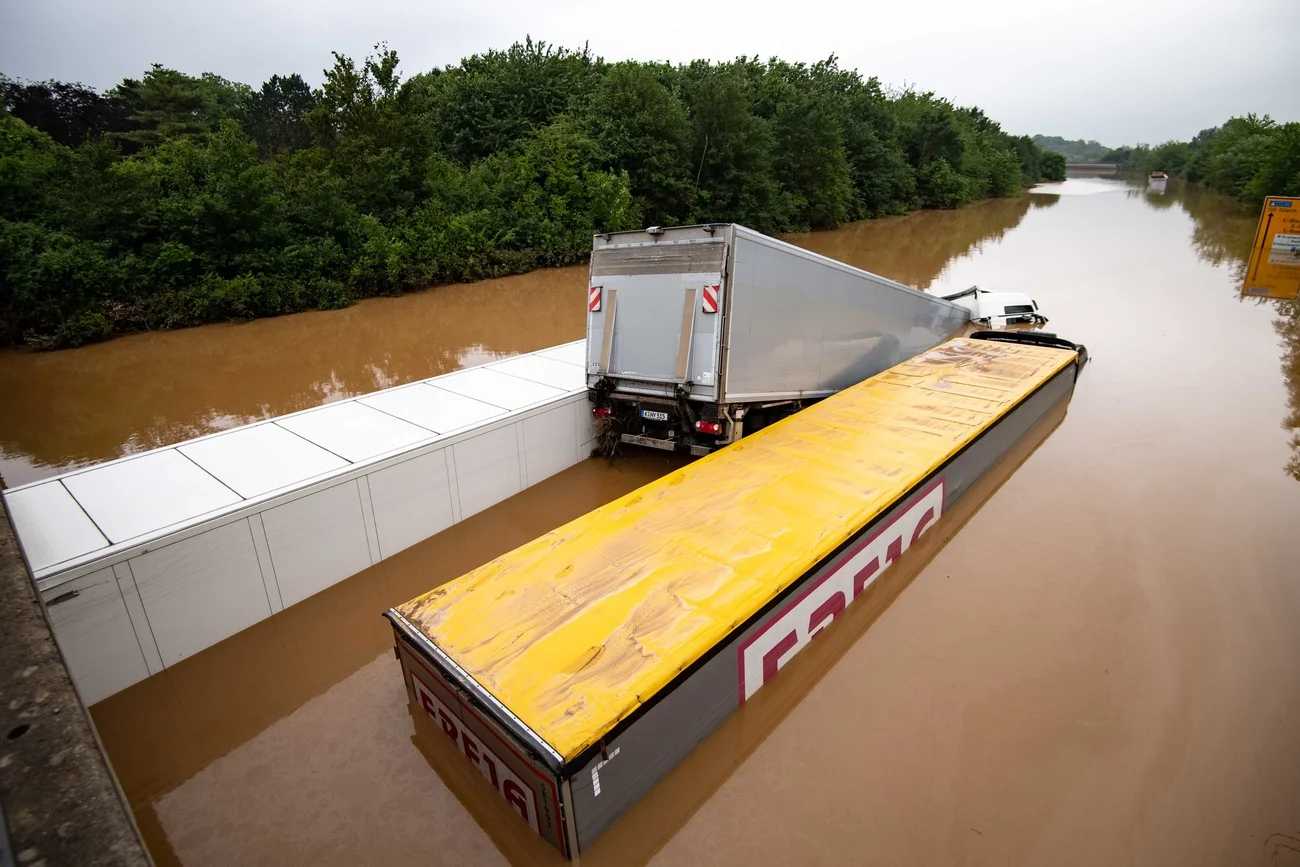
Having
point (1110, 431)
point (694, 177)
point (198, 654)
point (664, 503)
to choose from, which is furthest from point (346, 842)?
point (694, 177)

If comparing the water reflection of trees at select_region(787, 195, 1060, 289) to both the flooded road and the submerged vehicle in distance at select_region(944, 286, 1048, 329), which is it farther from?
the flooded road

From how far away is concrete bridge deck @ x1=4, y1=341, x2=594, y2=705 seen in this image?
462cm

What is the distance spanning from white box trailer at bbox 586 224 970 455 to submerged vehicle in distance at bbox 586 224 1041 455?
14 mm

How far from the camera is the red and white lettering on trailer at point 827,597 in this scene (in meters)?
4.37

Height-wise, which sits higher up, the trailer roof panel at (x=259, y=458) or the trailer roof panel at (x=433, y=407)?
the trailer roof panel at (x=433, y=407)

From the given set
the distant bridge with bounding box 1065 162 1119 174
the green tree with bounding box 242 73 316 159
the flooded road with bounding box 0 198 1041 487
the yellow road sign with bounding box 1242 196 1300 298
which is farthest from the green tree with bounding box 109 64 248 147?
the distant bridge with bounding box 1065 162 1119 174

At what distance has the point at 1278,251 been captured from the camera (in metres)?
9.64

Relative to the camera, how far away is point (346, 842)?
371 centimetres

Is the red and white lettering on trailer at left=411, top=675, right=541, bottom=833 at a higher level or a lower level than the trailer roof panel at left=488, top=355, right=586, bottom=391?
lower

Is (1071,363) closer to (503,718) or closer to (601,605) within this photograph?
(601,605)

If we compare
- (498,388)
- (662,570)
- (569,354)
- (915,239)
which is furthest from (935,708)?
(915,239)

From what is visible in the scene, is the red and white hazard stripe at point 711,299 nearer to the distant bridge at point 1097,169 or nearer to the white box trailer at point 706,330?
the white box trailer at point 706,330

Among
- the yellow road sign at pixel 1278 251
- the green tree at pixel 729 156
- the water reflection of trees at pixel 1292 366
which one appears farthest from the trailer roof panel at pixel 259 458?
the green tree at pixel 729 156

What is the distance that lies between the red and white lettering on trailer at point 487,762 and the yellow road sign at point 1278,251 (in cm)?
1261
